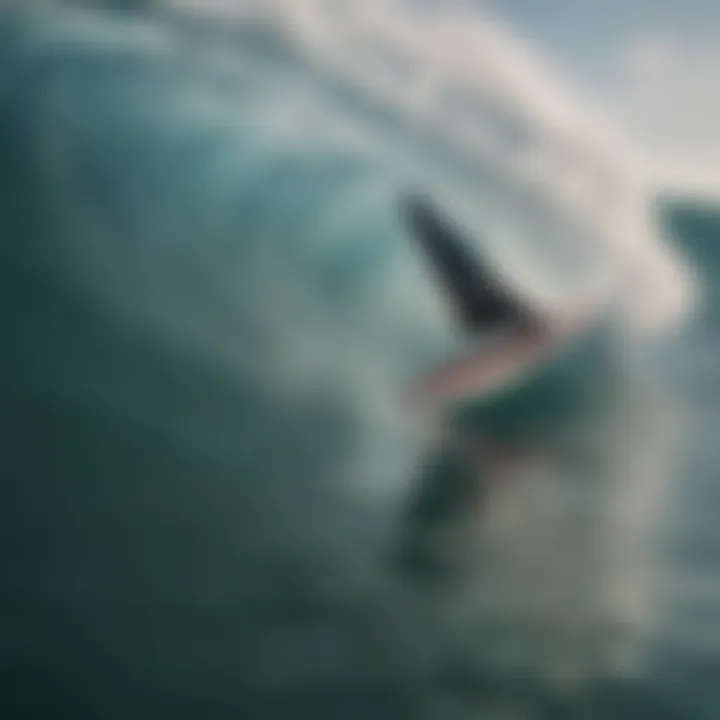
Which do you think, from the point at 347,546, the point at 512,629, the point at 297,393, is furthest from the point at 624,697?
the point at 297,393

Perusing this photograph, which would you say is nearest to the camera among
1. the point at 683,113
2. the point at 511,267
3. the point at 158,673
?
the point at 158,673

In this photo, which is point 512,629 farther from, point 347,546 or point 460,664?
point 347,546

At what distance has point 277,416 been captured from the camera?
0.95 m

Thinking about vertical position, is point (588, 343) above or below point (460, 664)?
above

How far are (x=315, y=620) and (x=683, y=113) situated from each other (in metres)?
0.62

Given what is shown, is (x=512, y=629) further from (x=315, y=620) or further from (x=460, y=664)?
(x=315, y=620)

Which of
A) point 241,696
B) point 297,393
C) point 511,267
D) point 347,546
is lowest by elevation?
point 241,696

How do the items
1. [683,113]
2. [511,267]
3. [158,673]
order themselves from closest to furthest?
[158,673]
[511,267]
[683,113]

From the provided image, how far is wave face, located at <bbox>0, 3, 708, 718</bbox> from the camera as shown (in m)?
0.91

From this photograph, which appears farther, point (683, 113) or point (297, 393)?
point (683, 113)

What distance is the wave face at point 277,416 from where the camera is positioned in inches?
35.9

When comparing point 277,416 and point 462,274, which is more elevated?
point 462,274

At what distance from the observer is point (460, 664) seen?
964 millimetres

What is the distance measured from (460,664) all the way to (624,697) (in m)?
0.15
